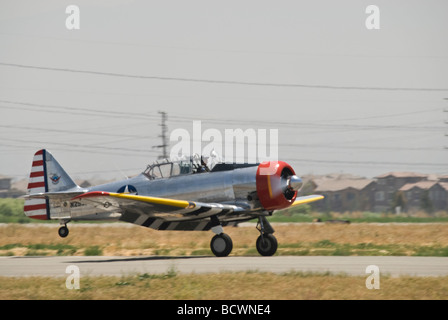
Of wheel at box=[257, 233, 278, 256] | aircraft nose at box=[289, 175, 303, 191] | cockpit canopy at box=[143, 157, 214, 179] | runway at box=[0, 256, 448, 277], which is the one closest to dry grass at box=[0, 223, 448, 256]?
wheel at box=[257, 233, 278, 256]

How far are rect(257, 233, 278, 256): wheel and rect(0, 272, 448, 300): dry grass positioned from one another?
20.3 feet

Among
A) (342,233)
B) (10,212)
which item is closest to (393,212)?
(10,212)

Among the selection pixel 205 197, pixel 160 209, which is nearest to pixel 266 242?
pixel 205 197

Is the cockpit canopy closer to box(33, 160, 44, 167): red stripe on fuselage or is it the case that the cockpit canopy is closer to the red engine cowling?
the red engine cowling

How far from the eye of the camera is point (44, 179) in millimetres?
25969

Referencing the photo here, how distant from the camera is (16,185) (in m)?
142

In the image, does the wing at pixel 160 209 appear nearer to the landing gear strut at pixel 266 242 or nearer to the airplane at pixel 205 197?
the airplane at pixel 205 197

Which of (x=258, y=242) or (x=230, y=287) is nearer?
(x=230, y=287)

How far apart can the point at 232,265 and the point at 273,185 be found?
3585mm

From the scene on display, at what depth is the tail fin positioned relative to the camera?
25656 millimetres

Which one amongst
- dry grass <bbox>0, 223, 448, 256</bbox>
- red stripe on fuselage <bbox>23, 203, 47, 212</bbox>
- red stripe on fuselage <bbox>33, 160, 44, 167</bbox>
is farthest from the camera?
red stripe on fuselage <bbox>33, 160, 44, 167</bbox>

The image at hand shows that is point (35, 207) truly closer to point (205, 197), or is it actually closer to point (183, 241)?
point (183, 241)

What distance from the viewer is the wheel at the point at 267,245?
20.7 meters

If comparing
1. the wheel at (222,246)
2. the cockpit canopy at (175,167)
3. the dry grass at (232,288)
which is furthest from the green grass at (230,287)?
the cockpit canopy at (175,167)
